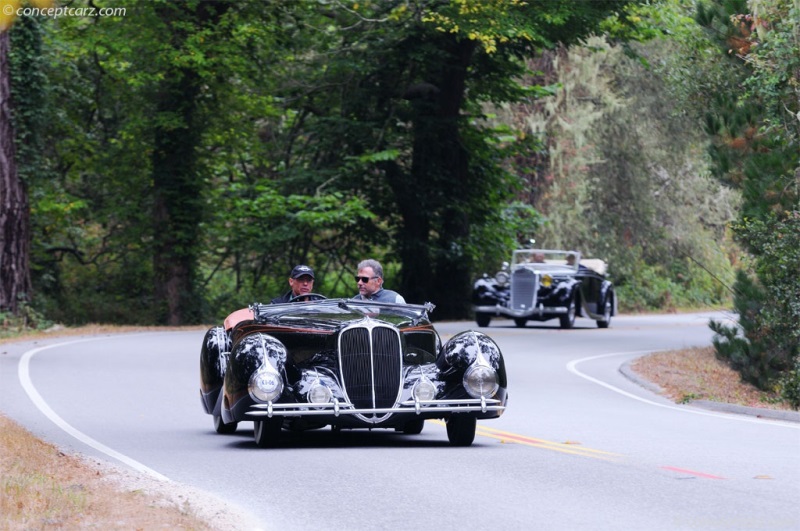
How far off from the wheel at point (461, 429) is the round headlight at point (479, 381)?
309mm

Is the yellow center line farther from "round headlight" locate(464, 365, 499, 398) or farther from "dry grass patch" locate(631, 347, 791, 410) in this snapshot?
"dry grass patch" locate(631, 347, 791, 410)

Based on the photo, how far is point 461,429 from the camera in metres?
12.7

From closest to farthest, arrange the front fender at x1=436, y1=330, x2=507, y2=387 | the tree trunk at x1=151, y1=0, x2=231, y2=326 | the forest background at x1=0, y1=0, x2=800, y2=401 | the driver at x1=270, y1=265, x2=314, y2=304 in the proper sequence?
1. the front fender at x1=436, y1=330, x2=507, y2=387
2. the driver at x1=270, y1=265, x2=314, y2=304
3. the forest background at x1=0, y1=0, x2=800, y2=401
4. the tree trunk at x1=151, y1=0, x2=231, y2=326

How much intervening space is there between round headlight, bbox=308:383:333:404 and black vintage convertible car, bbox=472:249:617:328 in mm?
24020

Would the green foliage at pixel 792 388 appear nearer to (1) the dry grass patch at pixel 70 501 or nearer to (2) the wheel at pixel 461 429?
(2) the wheel at pixel 461 429

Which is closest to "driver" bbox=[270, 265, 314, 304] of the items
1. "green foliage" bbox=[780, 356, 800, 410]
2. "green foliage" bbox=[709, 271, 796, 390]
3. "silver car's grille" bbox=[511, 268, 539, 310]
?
"green foliage" bbox=[780, 356, 800, 410]

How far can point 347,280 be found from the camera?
4700cm

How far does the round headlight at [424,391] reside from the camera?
12.2 metres

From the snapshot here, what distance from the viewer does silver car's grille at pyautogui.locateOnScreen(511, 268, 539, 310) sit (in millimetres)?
35719

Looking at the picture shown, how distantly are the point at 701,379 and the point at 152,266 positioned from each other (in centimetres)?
2396

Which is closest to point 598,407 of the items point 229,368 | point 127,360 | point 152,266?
point 229,368

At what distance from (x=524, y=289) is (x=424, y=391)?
78.0ft

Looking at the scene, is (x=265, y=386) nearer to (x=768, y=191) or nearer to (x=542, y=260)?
(x=768, y=191)

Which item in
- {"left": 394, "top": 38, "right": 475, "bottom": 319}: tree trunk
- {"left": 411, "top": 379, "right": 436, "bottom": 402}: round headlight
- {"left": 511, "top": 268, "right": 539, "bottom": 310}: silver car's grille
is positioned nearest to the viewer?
{"left": 411, "top": 379, "right": 436, "bottom": 402}: round headlight
